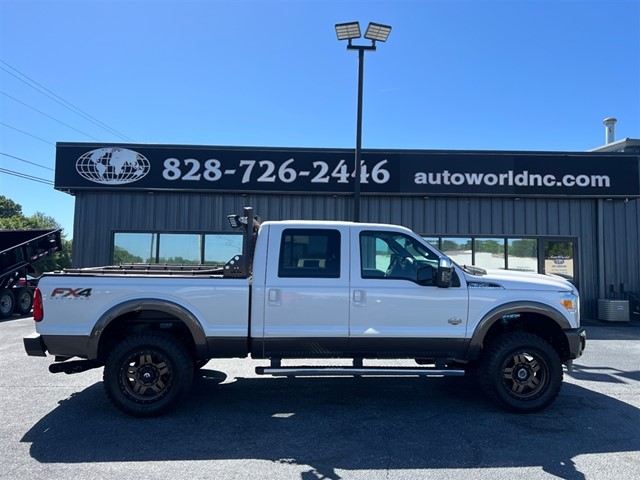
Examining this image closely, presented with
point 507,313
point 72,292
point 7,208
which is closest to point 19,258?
point 72,292

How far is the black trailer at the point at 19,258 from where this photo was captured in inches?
520

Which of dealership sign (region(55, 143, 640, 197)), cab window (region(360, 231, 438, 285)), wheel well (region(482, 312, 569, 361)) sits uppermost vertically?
dealership sign (region(55, 143, 640, 197))

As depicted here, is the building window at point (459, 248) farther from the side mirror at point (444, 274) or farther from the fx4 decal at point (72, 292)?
the fx4 decal at point (72, 292)

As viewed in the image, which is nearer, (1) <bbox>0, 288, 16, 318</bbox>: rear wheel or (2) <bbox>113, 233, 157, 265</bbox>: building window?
(2) <bbox>113, 233, 157, 265</bbox>: building window

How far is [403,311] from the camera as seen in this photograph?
15.9 feet

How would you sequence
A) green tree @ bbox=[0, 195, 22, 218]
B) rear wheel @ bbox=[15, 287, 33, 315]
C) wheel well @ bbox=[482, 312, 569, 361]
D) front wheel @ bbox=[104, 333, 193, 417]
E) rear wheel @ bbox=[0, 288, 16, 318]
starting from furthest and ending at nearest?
1. green tree @ bbox=[0, 195, 22, 218]
2. rear wheel @ bbox=[15, 287, 33, 315]
3. rear wheel @ bbox=[0, 288, 16, 318]
4. wheel well @ bbox=[482, 312, 569, 361]
5. front wheel @ bbox=[104, 333, 193, 417]

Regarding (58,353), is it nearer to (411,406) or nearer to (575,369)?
(411,406)

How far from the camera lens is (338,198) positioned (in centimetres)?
1265

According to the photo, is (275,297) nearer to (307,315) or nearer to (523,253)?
(307,315)

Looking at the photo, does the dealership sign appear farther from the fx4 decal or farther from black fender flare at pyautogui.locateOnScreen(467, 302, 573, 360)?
the fx4 decal

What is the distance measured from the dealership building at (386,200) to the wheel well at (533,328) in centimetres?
742

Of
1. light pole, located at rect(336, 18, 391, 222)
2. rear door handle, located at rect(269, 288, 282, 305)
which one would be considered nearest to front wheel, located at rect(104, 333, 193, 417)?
rear door handle, located at rect(269, 288, 282, 305)

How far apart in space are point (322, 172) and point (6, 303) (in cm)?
1033

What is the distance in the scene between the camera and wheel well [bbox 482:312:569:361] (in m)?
5.13
